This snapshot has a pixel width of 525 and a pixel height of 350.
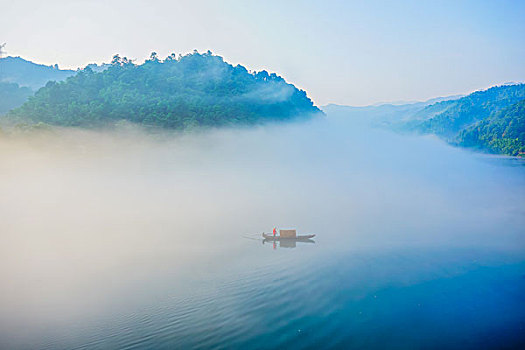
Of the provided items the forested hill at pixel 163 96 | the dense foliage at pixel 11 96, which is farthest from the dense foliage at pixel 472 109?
the dense foliage at pixel 11 96

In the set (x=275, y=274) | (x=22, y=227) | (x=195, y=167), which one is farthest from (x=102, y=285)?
(x=195, y=167)

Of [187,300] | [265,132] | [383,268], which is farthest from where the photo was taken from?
[265,132]

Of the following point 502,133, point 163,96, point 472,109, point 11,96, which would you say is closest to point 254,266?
point 163,96

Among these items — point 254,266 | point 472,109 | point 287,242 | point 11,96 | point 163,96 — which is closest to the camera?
point 254,266

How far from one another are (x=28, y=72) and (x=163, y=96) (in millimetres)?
52469

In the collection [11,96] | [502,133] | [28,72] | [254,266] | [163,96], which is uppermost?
[28,72]

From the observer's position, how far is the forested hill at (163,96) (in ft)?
165

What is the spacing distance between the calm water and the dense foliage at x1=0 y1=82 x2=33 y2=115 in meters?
33.7

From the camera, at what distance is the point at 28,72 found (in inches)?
3538

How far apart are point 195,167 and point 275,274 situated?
39.1m

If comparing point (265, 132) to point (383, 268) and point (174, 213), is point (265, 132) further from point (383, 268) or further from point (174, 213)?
point (383, 268)

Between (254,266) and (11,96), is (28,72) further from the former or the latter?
(254,266)

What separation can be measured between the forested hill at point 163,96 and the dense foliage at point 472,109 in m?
68.7

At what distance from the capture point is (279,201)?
2994 cm
